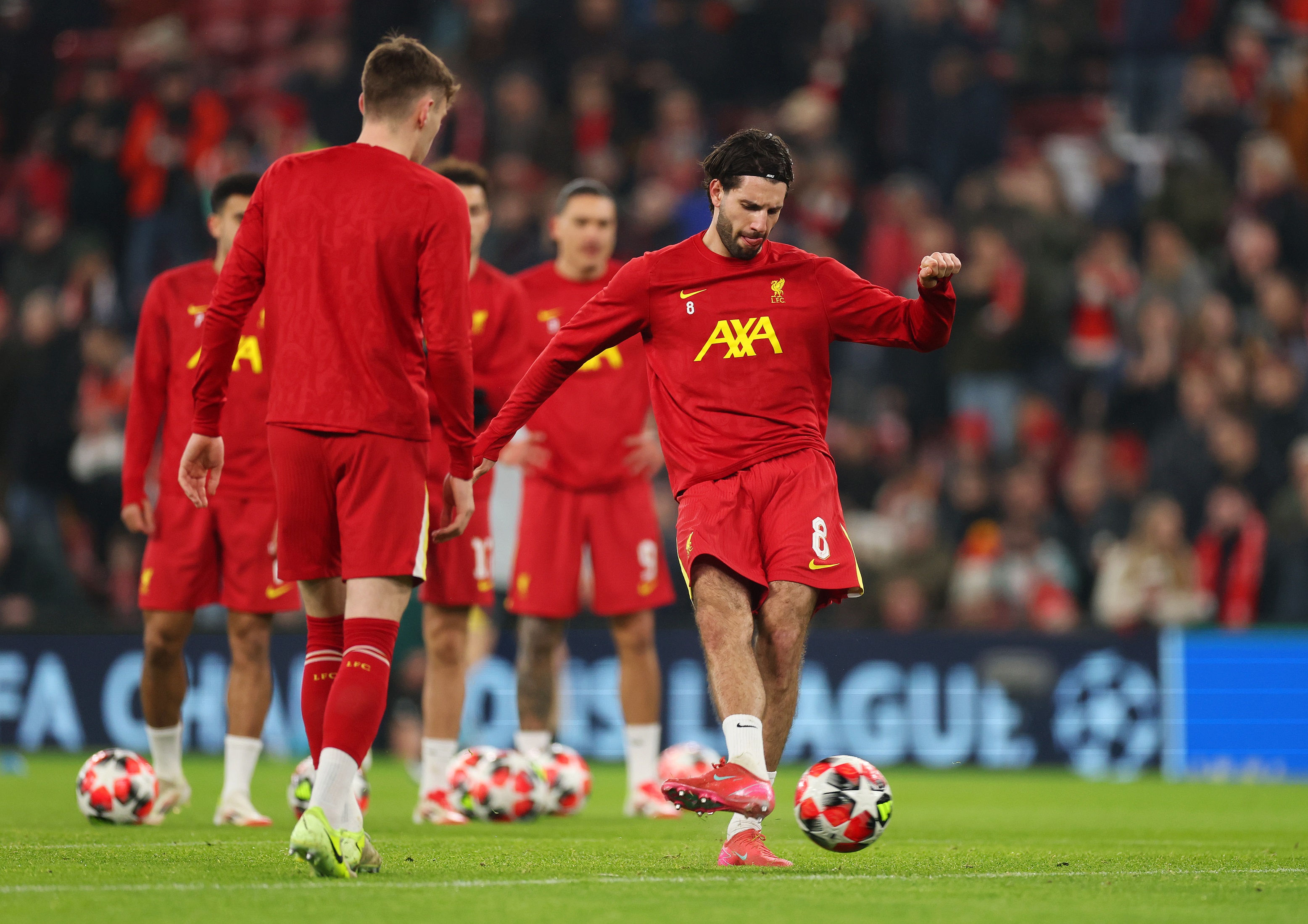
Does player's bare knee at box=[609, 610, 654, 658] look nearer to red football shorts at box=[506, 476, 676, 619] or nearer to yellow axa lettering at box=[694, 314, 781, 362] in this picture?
red football shorts at box=[506, 476, 676, 619]

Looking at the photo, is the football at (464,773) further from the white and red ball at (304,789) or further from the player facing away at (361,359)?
the player facing away at (361,359)

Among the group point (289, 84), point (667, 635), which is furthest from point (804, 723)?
point (289, 84)

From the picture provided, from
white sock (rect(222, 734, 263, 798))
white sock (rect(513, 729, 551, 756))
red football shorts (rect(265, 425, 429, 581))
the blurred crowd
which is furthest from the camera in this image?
the blurred crowd

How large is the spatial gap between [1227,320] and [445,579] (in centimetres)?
923

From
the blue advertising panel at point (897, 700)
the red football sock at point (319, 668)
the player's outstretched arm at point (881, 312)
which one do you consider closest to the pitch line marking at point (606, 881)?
the red football sock at point (319, 668)

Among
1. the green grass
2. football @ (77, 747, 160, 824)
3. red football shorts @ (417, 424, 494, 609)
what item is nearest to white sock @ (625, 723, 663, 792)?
the green grass

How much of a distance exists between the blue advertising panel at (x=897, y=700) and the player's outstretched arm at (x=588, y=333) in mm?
6513

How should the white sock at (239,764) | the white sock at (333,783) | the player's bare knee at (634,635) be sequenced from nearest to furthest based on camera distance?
1. the white sock at (333,783)
2. the white sock at (239,764)
3. the player's bare knee at (634,635)

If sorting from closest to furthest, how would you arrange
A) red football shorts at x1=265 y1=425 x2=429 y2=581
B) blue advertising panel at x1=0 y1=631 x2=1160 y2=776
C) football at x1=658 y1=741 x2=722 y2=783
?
1. red football shorts at x1=265 y1=425 x2=429 y2=581
2. football at x1=658 y1=741 x2=722 y2=783
3. blue advertising panel at x1=0 y1=631 x2=1160 y2=776

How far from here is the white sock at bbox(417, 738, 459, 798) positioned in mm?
8422

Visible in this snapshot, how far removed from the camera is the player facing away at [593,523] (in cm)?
905

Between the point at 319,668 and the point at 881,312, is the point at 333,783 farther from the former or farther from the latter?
the point at 881,312

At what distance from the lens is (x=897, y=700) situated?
42.4 ft

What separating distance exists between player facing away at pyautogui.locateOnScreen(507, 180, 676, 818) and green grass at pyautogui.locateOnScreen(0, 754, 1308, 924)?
2.07 ft
